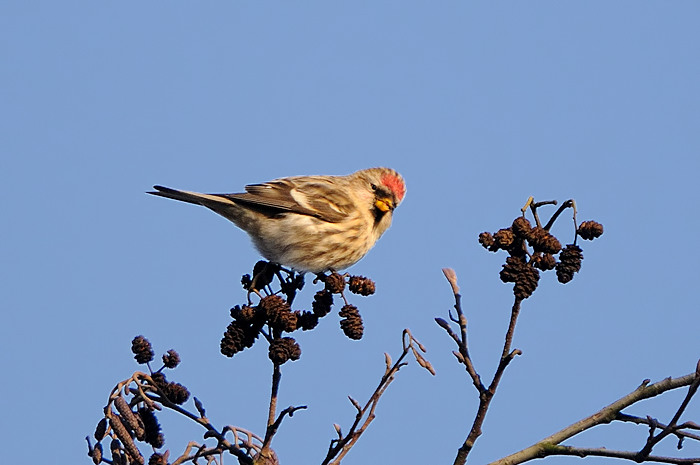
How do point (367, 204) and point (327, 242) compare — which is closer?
point (327, 242)

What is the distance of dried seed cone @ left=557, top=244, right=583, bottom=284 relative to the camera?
7.98 ft

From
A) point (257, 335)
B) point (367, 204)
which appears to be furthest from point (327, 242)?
point (257, 335)

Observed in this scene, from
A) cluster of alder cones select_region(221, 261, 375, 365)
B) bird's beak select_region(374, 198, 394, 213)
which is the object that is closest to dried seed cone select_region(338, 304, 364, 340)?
cluster of alder cones select_region(221, 261, 375, 365)

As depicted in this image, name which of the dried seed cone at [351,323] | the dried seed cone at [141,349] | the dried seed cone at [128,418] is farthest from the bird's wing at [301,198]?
the dried seed cone at [128,418]

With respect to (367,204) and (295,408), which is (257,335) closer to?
(295,408)

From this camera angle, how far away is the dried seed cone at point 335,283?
2.94m

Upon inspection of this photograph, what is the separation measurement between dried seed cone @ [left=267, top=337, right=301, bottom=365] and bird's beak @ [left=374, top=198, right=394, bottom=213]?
2.53 meters

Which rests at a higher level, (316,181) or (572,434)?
(316,181)

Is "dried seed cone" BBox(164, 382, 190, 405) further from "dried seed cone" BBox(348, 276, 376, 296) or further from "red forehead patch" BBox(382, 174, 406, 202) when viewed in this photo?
"red forehead patch" BBox(382, 174, 406, 202)

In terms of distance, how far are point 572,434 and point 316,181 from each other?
10.5ft

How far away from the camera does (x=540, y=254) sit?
238 centimetres

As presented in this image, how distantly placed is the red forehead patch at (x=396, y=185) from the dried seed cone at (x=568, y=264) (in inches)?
105

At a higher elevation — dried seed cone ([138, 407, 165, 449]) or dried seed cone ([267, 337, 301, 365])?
dried seed cone ([267, 337, 301, 365])

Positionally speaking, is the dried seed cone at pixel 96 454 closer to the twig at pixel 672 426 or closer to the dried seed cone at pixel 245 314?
the dried seed cone at pixel 245 314
